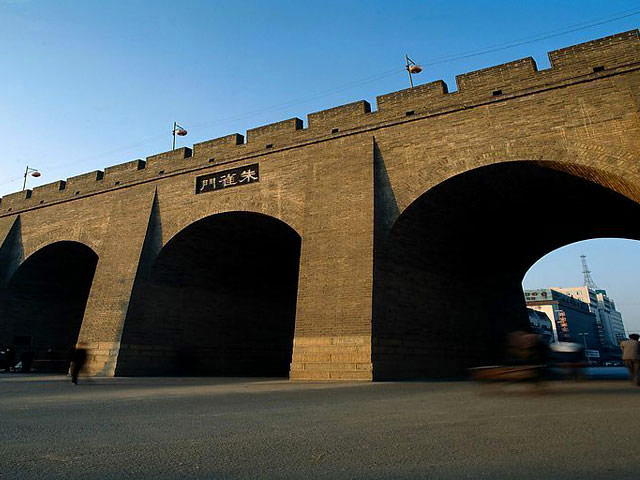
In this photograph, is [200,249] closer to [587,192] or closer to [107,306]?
[107,306]

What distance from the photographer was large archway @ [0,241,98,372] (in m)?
19.3

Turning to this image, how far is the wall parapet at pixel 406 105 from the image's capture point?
1048cm

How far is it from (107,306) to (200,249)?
147 inches

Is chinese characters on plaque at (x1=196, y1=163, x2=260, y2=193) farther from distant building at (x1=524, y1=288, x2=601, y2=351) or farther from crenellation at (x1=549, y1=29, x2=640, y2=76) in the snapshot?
distant building at (x1=524, y1=288, x2=601, y2=351)

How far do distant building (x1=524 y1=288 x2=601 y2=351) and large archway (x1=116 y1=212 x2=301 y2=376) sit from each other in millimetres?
75122

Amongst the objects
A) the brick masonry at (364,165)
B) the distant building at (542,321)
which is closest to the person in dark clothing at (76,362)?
the brick masonry at (364,165)

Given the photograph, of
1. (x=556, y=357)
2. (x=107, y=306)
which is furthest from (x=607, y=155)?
(x=107, y=306)

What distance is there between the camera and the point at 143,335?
14789 millimetres

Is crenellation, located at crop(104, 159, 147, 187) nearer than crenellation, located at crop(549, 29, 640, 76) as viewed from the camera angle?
No

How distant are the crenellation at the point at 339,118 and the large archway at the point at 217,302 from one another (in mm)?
3395

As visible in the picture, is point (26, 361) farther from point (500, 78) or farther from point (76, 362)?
point (500, 78)

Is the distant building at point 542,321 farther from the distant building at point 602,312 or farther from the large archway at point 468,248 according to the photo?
the large archway at point 468,248

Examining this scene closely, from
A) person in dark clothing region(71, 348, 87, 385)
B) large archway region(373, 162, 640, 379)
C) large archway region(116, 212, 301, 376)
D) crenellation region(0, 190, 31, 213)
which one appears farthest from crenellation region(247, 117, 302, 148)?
crenellation region(0, 190, 31, 213)

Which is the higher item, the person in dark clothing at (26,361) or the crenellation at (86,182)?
the crenellation at (86,182)
